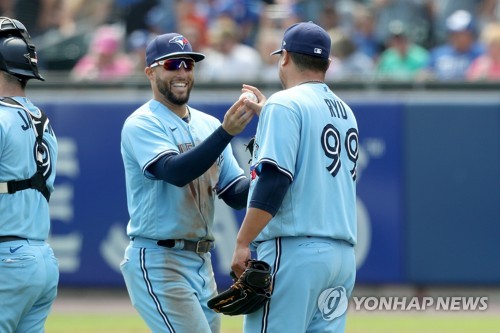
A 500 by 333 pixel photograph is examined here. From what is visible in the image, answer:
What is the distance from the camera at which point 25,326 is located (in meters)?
5.96

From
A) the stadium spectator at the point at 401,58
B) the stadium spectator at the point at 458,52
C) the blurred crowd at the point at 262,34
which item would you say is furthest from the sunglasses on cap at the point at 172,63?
the stadium spectator at the point at 401,58

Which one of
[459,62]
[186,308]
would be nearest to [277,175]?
[186,308]

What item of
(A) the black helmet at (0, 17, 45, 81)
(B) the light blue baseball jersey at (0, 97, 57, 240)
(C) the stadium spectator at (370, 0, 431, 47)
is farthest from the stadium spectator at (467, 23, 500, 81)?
(B) the light blue baseball jersey at (0, 97, 57, 240)

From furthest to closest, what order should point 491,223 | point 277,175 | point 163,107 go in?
point 491,223, point 163,107, point 277,175

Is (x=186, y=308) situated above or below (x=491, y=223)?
above

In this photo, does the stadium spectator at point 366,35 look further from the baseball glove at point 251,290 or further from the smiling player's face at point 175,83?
the baseball glove at point 251,290

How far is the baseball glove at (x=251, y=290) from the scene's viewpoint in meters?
5.27

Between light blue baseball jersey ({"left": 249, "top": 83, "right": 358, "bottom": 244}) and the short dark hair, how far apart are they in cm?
12

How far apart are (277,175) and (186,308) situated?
120 cm

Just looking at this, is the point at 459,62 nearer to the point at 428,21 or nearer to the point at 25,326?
the point at 428,21

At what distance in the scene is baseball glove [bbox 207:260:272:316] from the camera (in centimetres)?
527

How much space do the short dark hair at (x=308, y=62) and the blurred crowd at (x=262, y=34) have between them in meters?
6.47

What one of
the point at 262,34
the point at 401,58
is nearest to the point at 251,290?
the point at 401,58
